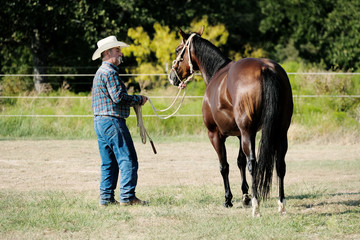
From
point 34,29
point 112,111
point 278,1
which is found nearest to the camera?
point 112,111

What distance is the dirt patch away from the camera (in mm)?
7656

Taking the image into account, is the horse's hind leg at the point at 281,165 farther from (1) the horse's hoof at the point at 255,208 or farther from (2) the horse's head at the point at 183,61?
(2) the horse's head at the point at 183,61

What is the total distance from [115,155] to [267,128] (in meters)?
1.79

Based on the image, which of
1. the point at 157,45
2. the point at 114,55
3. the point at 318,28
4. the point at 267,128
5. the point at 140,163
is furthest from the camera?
the point at 318,28

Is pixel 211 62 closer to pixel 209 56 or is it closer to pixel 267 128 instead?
pixel 209 56

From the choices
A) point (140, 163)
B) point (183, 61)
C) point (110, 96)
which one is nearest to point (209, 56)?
point (183, 61)

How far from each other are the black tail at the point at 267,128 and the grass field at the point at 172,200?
1.20 feet

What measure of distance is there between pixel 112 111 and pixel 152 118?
309 inches

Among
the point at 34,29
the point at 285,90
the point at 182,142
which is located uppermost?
the point at 34,29

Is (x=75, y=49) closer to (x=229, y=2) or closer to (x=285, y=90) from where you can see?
(x=229, y=2)

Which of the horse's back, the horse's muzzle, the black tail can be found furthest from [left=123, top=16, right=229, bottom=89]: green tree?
the black tail

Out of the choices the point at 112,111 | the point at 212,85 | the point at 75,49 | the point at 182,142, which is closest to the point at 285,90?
the point at 212,85

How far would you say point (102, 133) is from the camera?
573 centimetres

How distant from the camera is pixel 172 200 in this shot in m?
6.12
